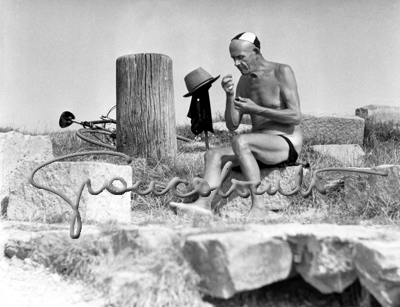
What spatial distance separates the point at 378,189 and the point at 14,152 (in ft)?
11.3

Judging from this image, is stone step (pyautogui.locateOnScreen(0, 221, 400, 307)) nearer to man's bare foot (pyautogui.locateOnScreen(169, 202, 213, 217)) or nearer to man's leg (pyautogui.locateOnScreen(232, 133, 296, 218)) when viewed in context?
man's bare foot (pyautogui.locateOnScreen(169, 202, 213, 217))

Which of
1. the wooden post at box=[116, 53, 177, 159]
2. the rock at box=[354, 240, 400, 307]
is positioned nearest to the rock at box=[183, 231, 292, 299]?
the rock at box=[354, 240, 400, 307]

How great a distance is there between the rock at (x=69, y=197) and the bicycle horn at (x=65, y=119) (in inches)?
119

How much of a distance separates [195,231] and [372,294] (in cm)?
102

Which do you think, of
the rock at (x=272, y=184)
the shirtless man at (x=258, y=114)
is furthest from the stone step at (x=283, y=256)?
the rock at (x=272, y=184)

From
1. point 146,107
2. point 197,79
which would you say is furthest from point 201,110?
point 146,107

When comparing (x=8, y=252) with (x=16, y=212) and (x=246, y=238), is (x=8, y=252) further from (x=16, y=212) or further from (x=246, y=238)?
(x=246, y=238)

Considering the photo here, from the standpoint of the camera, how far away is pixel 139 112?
5938 mm

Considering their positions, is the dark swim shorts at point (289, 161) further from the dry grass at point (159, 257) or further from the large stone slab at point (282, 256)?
the large stone slab at point (282, 256)

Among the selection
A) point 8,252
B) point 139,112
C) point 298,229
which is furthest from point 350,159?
point 8,252

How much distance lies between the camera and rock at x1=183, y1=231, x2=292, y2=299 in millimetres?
2844

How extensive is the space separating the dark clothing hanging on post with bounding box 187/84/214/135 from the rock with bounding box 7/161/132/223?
2.60ft

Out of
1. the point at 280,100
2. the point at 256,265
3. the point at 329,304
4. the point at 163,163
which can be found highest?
the point at 280,100

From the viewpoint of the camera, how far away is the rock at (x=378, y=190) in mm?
4324
